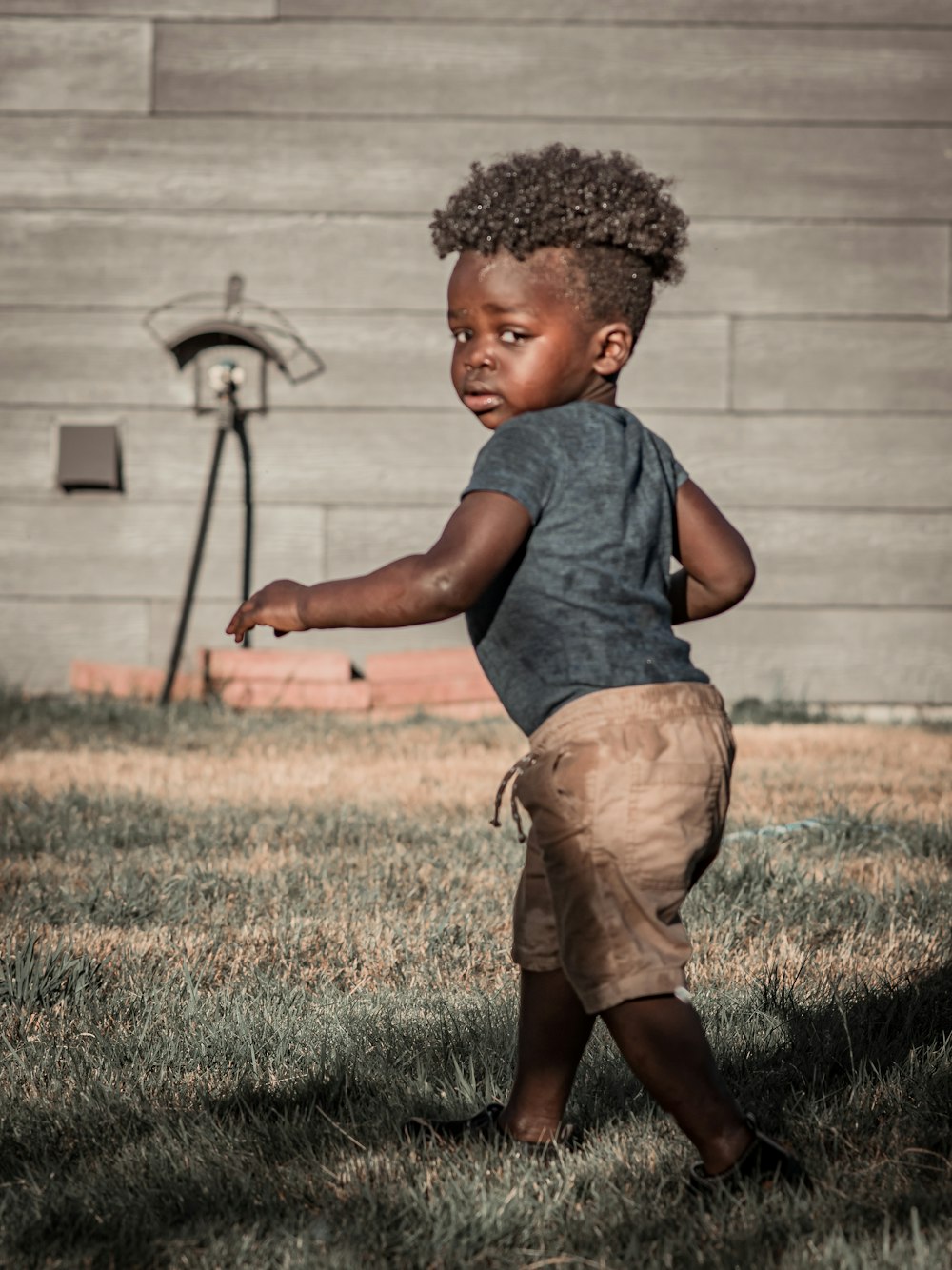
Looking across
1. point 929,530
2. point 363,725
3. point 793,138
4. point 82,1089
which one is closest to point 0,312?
point 363,725

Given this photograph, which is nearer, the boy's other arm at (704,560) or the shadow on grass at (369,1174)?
the shadow on grass at (369,1174)

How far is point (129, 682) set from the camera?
6.66 metres

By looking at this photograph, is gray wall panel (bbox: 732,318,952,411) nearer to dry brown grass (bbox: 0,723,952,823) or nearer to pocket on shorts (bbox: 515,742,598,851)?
dry brown grass (bbox: 0,723,952,823)

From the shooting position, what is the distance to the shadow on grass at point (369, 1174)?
183cm

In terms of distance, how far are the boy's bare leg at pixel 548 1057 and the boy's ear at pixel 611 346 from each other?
87 cm

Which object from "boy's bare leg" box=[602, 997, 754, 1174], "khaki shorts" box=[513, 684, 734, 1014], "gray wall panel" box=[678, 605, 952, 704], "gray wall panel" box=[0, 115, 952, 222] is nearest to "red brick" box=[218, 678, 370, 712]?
"gray wall panel" box=[678, 605, 952, 704]

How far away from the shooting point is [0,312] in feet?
22.3

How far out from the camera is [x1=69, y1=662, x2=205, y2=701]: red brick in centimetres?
661

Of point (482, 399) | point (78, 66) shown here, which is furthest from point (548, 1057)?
point (78, 66)

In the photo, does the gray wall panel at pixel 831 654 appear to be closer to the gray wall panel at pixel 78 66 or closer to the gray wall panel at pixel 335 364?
the gray wall panel at pixel 335 364

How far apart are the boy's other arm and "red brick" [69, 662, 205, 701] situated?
455cm

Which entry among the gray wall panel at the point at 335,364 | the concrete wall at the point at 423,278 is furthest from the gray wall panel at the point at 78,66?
the gray wall panel at the point at 335,364

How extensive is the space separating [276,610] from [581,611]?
41 cm

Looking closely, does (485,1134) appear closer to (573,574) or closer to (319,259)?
(573,574)
